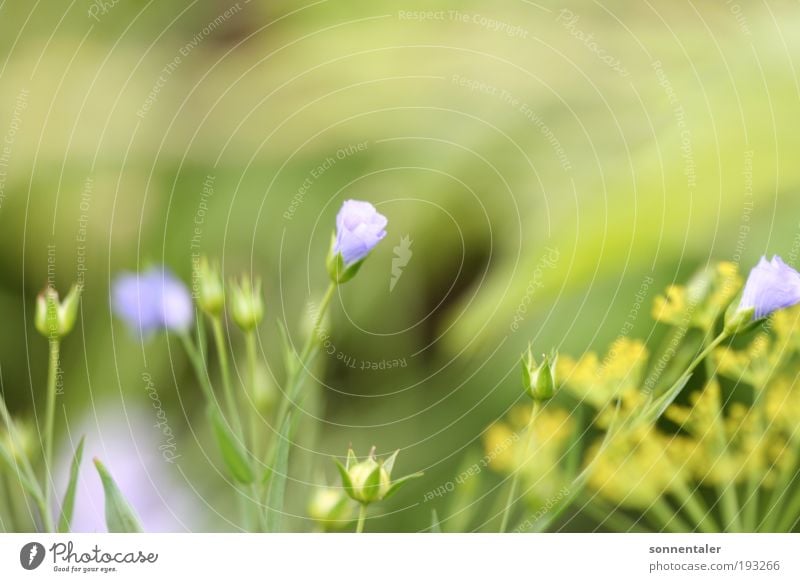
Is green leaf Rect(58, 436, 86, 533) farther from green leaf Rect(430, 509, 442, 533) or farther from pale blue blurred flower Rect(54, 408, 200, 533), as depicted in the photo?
green leaf Rect(430, 509, 442, 533)

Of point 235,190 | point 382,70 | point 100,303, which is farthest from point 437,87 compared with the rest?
point 100,303

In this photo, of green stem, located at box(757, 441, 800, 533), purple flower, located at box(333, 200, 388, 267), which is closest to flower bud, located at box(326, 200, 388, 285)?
purple flower, located at box(333, 200, 388, 267)

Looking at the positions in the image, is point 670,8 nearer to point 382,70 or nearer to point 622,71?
point 622,71

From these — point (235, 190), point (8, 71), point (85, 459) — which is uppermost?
point (8, 71)

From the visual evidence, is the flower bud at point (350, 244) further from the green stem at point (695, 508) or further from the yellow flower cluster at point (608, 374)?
the green stem at point (695, 508)

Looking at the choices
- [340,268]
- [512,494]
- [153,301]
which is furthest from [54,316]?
[512,494]

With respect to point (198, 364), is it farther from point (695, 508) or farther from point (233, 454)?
point (695, 508)
